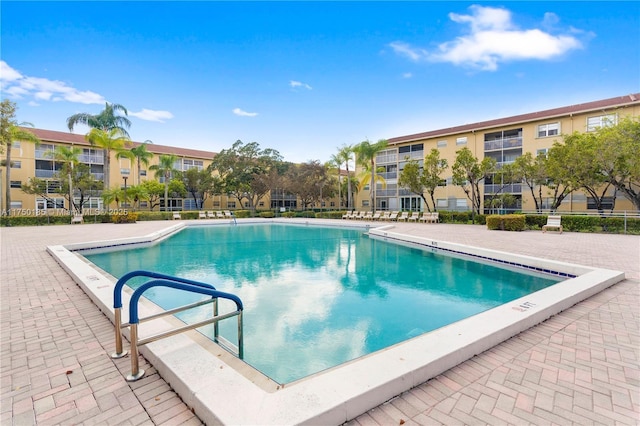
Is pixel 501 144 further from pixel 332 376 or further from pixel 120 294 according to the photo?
pixel 120 294

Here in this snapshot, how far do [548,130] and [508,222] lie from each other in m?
15.5

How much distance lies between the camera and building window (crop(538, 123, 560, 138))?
26.2 metres

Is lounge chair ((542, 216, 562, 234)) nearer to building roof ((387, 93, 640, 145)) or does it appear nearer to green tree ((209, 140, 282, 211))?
building roof ((387, 93, 640, 145))

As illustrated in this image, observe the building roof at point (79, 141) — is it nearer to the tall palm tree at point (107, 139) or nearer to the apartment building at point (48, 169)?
the apartment building at point (48, 169)

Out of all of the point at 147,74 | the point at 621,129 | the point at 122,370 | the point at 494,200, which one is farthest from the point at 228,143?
the point at 122,370

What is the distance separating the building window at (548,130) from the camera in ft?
85.9

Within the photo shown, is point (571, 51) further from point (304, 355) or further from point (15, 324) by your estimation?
point (15, 324)

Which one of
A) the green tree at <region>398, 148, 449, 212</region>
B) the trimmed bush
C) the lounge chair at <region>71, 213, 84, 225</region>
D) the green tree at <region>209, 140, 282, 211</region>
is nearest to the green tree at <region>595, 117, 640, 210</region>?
the trimmed bush

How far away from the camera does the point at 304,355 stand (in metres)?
4.08

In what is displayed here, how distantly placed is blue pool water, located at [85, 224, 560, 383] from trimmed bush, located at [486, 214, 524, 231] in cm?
791

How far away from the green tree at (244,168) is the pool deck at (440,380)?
3221cm

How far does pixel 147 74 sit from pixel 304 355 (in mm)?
19766

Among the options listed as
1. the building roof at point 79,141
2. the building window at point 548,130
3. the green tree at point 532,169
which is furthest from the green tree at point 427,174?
the building roof at point 79,141

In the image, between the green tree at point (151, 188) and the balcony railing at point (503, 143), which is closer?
the balcony railing at point (503, 143)
